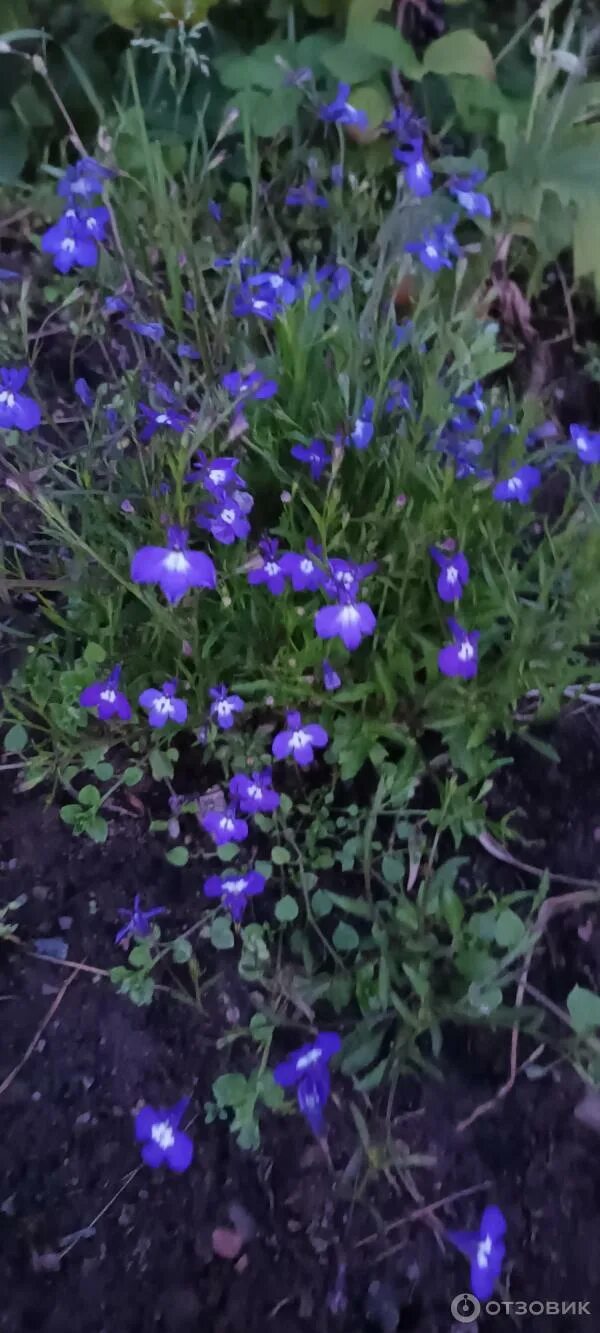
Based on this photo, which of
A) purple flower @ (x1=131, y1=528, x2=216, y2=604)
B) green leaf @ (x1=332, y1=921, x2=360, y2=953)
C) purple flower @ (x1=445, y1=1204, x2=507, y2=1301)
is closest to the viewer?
purple flower @ (x1=445, y1=1204, x2=507, y2=1301)

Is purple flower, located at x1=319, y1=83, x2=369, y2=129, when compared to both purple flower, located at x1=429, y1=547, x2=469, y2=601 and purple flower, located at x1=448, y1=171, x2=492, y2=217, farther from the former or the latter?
purple flower, located at x1=429, y1=547, x2=469, y2=601

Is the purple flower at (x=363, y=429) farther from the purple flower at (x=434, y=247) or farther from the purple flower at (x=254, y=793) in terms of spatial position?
the purple flower at (x=254, y=793)

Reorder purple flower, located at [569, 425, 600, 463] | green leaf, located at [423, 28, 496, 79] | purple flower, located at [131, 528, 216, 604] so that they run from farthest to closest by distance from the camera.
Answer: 1. green leaf, located at [423, 28, 496, 79]
2. purple flower, located at [569, 425, 600, 463]
3. purple flower, located at [131, 528, 216, 604]

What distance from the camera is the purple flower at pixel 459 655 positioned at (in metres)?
1.12

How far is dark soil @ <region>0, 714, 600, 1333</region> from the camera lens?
0.93m

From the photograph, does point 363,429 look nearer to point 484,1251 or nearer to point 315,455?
point 315,455

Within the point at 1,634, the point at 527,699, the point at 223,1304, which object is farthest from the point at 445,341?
the point at 223,1304

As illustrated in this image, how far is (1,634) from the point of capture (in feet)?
4.56

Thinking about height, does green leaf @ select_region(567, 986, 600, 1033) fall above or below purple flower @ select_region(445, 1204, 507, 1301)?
above

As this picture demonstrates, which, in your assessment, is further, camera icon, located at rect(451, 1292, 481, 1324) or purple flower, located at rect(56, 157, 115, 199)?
purple flower, located at rect(56, 157, 115, 199)

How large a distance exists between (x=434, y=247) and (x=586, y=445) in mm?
380

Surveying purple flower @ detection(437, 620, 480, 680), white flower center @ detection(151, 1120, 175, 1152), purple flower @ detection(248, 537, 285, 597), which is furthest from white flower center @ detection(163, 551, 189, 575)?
white flower center @ detection(151, 1120, 175, 1152)

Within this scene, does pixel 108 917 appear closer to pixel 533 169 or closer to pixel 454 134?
pixel 533 169

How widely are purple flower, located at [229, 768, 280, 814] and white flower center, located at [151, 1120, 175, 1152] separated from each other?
362 mm
